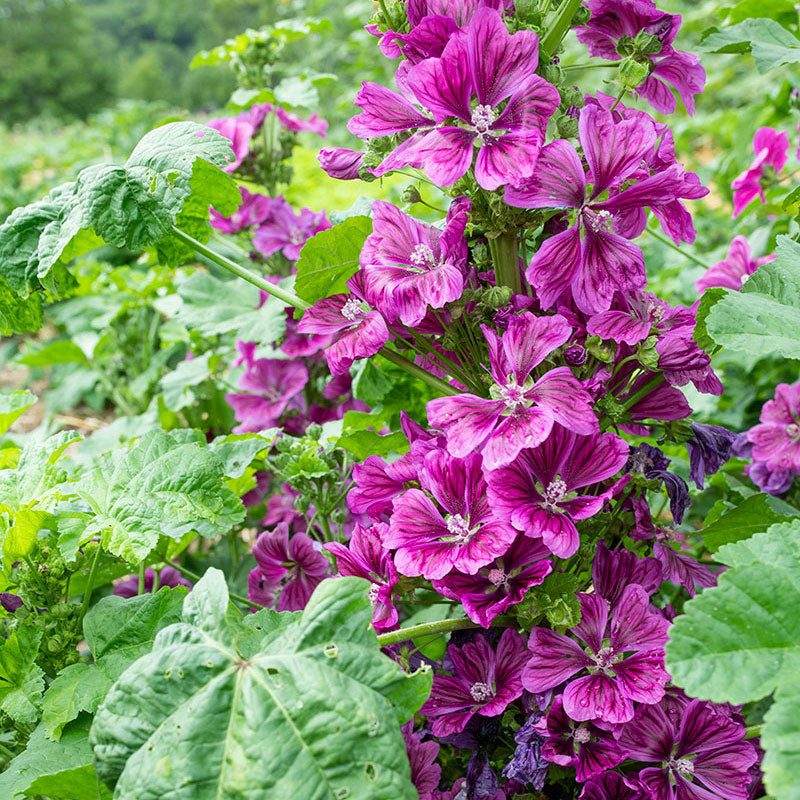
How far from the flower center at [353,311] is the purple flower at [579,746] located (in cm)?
55

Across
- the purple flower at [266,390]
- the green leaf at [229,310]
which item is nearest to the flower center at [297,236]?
the green leaf at [229,310]

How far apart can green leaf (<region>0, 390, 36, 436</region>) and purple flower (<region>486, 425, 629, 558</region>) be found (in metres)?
0.99

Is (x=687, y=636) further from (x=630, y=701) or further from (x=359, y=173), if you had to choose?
(x=359, y=173)

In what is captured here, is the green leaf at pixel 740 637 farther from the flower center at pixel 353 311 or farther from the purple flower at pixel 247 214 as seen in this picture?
the purple flower at pixel 247 214

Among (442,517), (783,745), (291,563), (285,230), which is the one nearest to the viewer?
(783,745)

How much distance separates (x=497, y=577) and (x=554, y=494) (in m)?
0.12

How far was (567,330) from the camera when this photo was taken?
901 mm

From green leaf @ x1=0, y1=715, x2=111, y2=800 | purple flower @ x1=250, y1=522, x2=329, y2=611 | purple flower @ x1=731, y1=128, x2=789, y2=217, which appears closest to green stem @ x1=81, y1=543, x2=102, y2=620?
green leaf @ x1=0, y1=715, x2=111, y2=800

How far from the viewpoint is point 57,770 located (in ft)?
3.21

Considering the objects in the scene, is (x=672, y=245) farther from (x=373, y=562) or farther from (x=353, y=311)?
(x=373, y=562)

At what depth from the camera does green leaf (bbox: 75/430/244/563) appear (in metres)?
1.06

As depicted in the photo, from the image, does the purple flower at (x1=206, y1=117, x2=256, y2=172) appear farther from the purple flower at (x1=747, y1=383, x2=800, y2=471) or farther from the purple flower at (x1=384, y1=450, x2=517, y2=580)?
the purple flower at (x1=747, y1=383, x2=800, y2=471)

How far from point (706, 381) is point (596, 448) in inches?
8.1

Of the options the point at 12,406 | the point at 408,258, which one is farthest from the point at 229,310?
the point at 408,258
